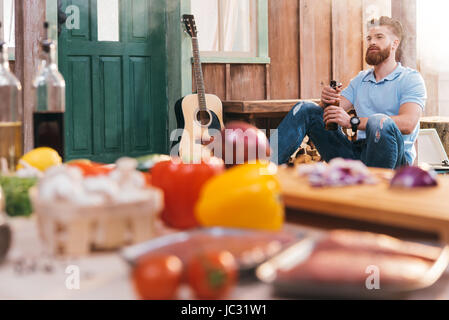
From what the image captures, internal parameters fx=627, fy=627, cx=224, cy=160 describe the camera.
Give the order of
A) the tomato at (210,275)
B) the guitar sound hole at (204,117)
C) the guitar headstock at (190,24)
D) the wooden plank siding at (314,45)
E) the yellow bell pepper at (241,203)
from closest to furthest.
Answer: the tomato at (210,275) → the yellow bell pepper at (241,203) → the guitar sound hole at (204,117) → the guitar headstock at (190,24) → the wooden plank siding at (314,45)

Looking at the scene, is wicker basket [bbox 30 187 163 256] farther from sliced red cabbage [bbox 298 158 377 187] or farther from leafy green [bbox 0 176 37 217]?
sliced red cabbage [bbox 298 158 377 187]

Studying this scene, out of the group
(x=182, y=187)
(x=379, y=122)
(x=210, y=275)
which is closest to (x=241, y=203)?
(x=182, y=187)

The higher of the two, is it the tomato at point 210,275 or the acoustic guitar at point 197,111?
the acoustic guitar at point 197,111

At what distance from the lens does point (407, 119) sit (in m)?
3.55

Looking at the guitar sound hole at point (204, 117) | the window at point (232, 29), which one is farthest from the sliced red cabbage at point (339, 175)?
the window at point (232, 29)

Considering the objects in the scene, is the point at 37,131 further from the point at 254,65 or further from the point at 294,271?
the point at 254,65

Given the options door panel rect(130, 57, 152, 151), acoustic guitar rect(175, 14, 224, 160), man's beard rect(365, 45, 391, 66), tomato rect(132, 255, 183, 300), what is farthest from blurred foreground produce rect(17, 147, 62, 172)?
door panel rect(130, 57, 152, 151)

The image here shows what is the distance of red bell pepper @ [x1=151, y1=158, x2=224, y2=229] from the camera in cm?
106

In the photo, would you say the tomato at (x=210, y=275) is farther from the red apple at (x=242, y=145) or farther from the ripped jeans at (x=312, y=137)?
the ripped jeans at (x=312, y=137)

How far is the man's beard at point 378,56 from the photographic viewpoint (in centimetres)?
393

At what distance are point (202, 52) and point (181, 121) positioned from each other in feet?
2.70

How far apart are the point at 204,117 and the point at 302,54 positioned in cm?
146

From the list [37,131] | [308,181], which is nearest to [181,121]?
[37,131]

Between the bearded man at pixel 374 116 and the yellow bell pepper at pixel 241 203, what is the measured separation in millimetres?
2541
